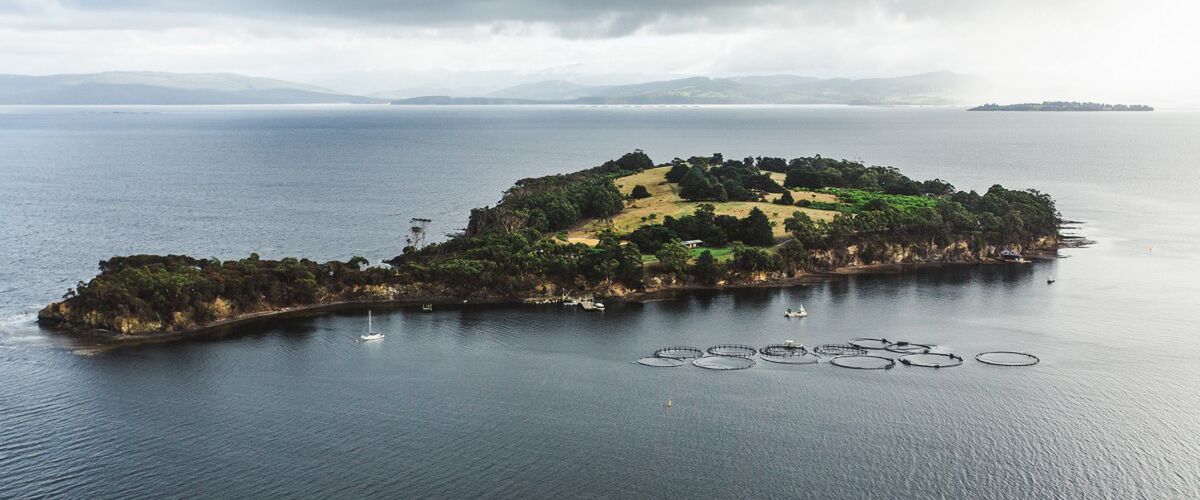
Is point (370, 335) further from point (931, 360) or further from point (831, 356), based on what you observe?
point (931, 360)

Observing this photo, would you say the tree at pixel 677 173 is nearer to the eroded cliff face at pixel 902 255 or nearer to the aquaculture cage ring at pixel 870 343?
the eroded cliff face at pixel 902 255

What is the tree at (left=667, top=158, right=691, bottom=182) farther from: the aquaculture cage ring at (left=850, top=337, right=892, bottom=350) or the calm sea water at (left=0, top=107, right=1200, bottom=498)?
the aquaculture cage ring at (left=850, top=337, right=892, bottom=350)

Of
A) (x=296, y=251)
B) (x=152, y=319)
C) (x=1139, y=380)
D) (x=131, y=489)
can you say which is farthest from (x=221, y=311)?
(x=1139, y=380)

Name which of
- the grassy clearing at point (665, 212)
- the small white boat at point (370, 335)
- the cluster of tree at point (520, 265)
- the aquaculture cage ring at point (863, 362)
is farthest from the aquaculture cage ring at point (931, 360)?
the small white boat at point (370, 335)

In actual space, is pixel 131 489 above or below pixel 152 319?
below

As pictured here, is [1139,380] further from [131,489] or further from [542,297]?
[131,489]

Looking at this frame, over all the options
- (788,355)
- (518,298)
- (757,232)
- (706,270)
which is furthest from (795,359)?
(757,232)

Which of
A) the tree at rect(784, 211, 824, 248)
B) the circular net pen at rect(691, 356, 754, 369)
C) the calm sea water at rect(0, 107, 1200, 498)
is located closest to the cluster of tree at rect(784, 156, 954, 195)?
the tree at rect(784, 211, 824, 248)
